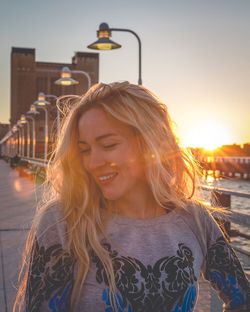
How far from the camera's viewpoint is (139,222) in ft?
6.88

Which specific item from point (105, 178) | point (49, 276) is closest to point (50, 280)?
point (49, 276)

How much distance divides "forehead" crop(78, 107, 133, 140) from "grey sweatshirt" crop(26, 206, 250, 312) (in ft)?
1.18

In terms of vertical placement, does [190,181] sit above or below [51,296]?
above

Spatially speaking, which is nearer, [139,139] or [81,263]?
[81,263]

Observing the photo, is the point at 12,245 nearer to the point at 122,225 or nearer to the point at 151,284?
the point at 122,225

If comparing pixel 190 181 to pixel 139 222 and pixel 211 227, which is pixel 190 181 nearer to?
pixel 211 227

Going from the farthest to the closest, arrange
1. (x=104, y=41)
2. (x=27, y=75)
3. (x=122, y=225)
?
1. (x=27, y=75)
2. (x=104, y=41)
3. (x=122, y=225)

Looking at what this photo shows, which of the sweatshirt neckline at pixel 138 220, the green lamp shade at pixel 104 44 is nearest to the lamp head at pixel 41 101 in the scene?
the green lamp shade at pixel 104 44

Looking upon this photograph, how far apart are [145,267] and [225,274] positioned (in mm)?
416

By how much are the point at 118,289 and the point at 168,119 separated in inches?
33.9

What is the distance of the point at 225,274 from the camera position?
215cm

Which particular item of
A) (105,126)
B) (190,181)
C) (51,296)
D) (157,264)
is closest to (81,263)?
(51,296)

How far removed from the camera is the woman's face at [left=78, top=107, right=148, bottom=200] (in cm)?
213

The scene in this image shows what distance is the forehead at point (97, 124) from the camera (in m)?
2.12
